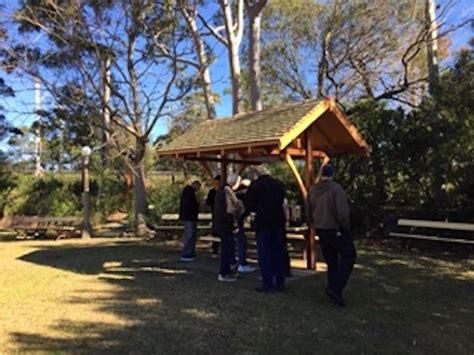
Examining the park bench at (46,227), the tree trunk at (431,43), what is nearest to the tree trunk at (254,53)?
the tree trunk at (431,43)

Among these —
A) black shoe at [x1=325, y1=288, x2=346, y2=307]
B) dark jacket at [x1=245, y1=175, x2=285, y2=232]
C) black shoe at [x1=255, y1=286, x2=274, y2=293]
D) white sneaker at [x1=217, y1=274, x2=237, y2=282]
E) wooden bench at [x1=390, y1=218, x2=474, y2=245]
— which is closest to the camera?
black shoe at [x1=325, y1=288, x2=346, y2=307]

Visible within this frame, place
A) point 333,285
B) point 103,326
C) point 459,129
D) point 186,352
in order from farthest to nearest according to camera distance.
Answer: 1. point 459,129
2. point 333,285
3. point 103,326
4. point 186,352

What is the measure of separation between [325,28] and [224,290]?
550 inches

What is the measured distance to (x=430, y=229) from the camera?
11828 millimetres

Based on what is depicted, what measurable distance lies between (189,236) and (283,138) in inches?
127

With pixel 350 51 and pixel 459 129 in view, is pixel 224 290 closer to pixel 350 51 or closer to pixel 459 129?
pixel 459 129

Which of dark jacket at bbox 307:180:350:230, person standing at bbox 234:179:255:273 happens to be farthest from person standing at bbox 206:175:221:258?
dark jacket at bbox 307:180:350:230

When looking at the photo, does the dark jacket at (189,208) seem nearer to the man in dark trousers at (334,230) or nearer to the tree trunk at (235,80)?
the man in dark trousers at (334,230)

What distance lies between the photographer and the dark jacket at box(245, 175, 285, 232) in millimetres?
6895

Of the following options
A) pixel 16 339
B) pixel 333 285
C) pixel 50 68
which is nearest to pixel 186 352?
pixel 16 339

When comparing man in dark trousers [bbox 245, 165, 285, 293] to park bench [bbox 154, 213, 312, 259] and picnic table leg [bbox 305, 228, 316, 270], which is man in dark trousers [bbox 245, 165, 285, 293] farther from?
park bench [bbox 154, 213, 312, 259]

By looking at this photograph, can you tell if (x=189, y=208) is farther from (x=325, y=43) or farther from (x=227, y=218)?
(x=325, y=43)

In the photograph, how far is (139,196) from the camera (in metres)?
16.4

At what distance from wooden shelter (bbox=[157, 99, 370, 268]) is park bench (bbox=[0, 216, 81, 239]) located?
760cm
